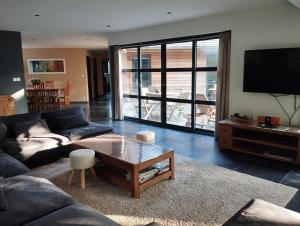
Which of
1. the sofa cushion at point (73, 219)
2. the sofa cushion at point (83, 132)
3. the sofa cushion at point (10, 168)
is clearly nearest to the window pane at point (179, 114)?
the sofa cushion at point (83, 132)

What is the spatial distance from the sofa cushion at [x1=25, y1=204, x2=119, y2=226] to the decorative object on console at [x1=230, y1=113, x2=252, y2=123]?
328 centimetres

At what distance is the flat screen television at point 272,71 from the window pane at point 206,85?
2.71 feet

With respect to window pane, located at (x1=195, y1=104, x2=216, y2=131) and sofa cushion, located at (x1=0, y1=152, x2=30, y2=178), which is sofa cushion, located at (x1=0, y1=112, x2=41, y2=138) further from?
window pane, located at (x1=195, y1=104, x2=216, y2=131)

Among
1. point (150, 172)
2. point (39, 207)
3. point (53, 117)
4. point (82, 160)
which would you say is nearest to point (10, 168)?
point (82, 160)

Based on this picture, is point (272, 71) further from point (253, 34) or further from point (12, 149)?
point (12, 149)

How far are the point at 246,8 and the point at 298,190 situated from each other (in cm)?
307

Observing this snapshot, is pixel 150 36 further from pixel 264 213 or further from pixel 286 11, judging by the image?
pixel 264 213

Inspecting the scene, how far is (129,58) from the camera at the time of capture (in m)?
6.92

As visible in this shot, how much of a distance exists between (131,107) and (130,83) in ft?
2.30

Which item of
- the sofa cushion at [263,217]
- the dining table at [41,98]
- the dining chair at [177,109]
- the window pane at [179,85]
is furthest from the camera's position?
the dining table at [41,98]

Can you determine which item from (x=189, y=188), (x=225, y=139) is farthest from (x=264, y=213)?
(x=225, y=139)

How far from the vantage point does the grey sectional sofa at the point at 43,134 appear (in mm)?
3496

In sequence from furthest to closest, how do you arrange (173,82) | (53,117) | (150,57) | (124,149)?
1. (150,57)
2. (173,82)
3. (53,117)
4. (124,149)

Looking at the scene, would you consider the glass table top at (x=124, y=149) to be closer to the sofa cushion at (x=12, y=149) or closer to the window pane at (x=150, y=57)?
the sofa cushion at (x=12, y=149)
